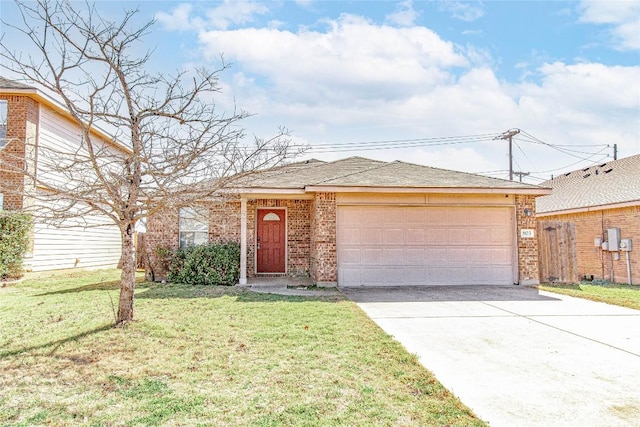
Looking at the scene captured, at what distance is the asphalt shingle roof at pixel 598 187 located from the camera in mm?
13082

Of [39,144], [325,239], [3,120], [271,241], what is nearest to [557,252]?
[325,239]

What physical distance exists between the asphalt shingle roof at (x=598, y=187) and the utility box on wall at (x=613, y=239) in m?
0.89

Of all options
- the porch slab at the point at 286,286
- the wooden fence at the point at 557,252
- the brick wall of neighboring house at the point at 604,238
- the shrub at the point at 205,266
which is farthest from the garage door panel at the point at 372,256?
the brick wall of neighboring house at the point at 604,238

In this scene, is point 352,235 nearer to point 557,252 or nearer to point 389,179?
point 389,179

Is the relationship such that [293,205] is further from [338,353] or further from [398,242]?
[338,353]

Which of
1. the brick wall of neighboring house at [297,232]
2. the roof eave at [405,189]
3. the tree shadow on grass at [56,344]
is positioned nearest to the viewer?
the tree shadow on grass at [56,344]

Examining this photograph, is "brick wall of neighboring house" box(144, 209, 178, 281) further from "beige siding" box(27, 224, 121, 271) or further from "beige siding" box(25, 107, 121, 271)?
"beige siding" box(27, 224, 121, 271)

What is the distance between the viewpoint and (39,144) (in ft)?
31.8

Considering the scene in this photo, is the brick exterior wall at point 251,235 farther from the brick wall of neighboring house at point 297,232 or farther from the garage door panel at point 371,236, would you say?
the garage door panel at point 371,236

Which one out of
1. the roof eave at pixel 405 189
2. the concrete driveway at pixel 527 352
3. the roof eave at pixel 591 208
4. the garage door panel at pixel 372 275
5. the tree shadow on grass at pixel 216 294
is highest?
the roof eave at pixel 405 189

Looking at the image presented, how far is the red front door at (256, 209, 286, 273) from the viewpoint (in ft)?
39.1

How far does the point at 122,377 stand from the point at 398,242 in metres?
7.58

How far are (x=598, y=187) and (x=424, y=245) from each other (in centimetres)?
966

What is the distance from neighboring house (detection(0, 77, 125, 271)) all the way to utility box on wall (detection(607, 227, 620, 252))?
1531cm
